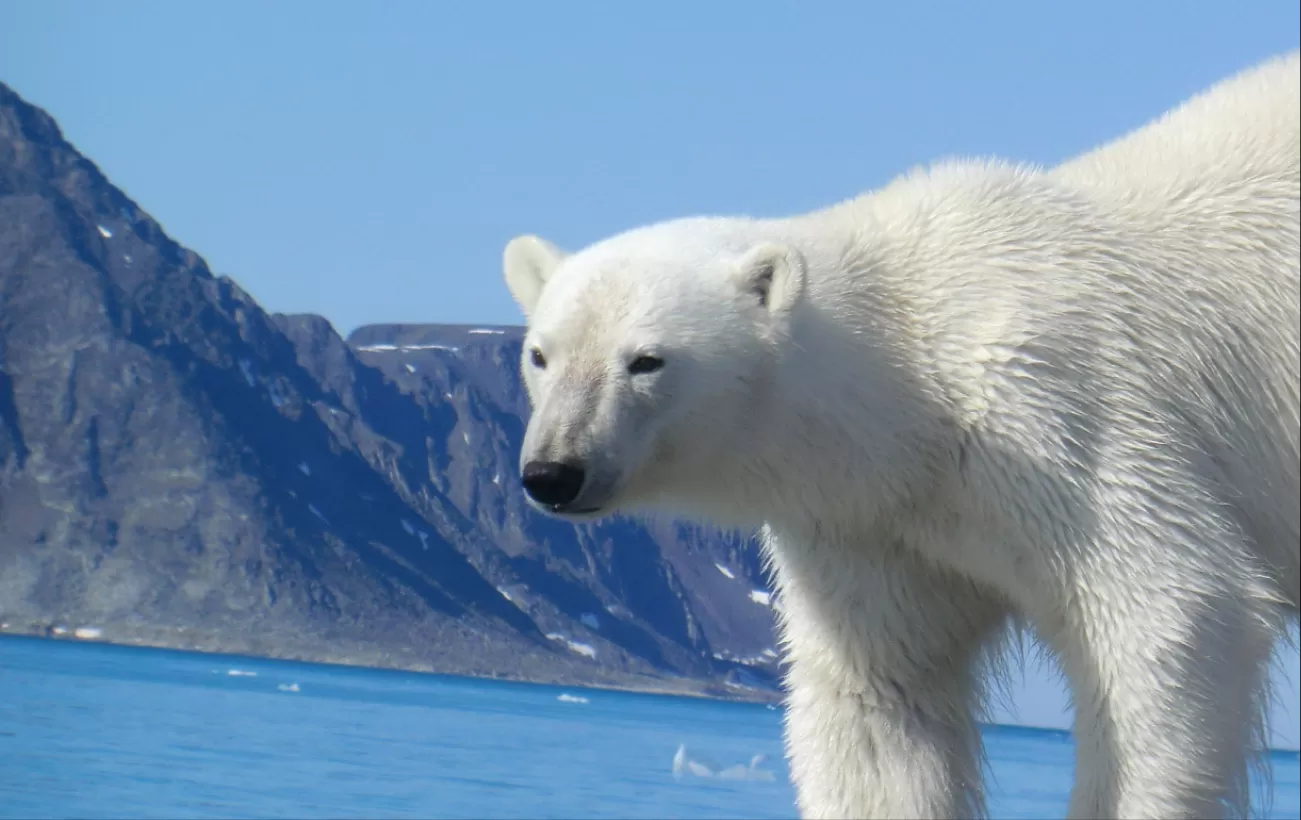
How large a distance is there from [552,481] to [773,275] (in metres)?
0.68

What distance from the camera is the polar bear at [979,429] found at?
328 centimetres

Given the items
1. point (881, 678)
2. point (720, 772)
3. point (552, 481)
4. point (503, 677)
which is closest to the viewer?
point (552, 481)

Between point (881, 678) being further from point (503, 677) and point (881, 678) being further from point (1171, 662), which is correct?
point (503, 677)

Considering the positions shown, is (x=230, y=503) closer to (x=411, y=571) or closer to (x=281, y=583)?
(x=281, y=583)

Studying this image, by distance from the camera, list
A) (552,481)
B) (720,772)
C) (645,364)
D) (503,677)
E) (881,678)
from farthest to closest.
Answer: (503,677) < (720,772) < (881,678) < (645,364) < (552,481)

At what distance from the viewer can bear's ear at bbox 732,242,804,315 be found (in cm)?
338

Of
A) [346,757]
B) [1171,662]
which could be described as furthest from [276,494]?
[1171,662]

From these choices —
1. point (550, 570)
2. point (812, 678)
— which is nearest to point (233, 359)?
point (550, 570)

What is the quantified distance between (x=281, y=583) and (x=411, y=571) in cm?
1334

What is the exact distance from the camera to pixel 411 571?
118 metres

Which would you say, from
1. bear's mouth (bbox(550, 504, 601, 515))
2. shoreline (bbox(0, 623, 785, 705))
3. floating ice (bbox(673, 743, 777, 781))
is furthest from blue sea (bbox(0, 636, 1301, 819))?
shoreline (bbox(0, 623, 785, 705))

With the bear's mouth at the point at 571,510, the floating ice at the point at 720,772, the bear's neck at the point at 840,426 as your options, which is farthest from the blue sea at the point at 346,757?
the bear's mouth at the point at 571,510

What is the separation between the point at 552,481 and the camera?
10.4 feet

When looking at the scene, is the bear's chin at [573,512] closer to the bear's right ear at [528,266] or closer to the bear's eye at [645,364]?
the bear's eye at [645,364]
